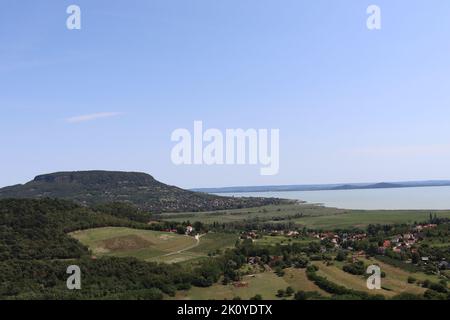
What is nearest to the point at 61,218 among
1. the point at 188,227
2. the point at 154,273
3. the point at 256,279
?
the point at 188,227

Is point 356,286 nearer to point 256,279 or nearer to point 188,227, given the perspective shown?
point 256,279

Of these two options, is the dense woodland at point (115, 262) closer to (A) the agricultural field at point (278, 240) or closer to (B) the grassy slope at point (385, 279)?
(B) the grassy slope at point (385, 279)

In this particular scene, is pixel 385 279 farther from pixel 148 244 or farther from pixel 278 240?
pixel 148 244

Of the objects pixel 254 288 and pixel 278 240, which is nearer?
pixel 254 288

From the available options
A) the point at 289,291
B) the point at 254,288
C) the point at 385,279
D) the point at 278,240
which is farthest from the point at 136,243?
the point at 385,279

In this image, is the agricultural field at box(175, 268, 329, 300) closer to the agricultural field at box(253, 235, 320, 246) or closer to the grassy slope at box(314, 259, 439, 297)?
the grassy slope at box(314, 259, 439, 297)

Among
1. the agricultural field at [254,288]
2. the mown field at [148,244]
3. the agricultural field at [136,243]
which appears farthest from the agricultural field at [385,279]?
the agricultural field at [136,243]
